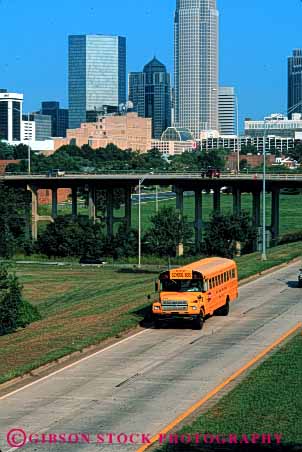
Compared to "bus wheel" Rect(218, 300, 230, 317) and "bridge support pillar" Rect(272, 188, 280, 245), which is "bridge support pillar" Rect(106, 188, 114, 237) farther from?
"bus wheel" Rect(218, 300, 230, 317)

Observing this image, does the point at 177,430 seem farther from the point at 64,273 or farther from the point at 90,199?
the point at 90,199

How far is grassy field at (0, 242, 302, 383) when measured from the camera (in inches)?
1277

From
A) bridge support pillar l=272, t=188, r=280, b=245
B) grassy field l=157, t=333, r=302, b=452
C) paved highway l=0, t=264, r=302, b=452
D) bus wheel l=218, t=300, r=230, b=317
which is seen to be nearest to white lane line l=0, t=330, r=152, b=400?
paved highway l=0, t=264, r=302, b=452

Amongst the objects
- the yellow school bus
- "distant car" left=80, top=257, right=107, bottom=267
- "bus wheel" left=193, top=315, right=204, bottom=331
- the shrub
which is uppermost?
the yellow school bus

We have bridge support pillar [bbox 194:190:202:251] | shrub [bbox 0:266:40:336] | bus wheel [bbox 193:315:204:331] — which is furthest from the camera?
bridge support pillar [bbox 194:190:202:251]

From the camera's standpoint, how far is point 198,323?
37.3 metres

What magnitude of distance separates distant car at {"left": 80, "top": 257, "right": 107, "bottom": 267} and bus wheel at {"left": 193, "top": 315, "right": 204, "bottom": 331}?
212ft

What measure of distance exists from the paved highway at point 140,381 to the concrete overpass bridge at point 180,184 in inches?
2944

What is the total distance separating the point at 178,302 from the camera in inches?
1446

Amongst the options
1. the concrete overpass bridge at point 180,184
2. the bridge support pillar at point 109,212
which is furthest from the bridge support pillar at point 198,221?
the bridge support pillar at point 109,212

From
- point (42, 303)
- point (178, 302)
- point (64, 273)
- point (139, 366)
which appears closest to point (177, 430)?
Result: point (139, 366)

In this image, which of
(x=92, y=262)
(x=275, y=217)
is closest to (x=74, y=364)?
(x=92, y=262)

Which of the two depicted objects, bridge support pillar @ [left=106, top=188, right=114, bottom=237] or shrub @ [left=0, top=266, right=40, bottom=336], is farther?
bridge support pillar @ [left=106, top=188, right=114, bottom=237]

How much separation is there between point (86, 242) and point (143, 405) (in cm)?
9028
